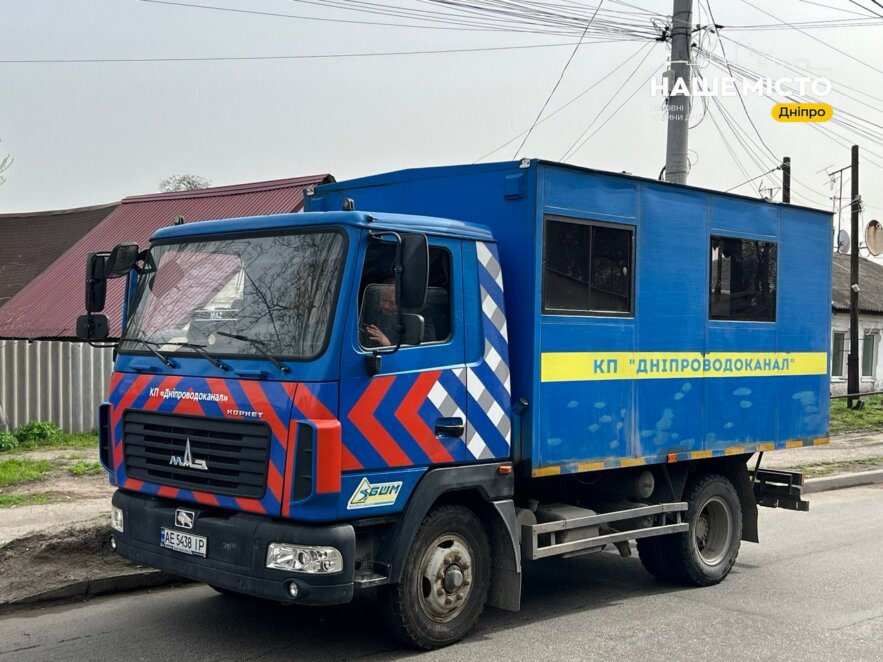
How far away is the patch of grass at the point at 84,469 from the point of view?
11.4 metres

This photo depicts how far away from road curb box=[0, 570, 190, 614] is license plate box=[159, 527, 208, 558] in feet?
5.47

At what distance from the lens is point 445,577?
607cm

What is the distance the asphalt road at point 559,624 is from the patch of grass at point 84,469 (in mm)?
4335

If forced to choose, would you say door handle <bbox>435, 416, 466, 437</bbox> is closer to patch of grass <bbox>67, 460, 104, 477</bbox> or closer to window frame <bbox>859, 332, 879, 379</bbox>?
patch of grass <bbox>67, 460, 104, 477</bbox>

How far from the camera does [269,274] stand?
584 centimetres

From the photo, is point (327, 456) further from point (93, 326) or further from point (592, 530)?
point (592, 530)

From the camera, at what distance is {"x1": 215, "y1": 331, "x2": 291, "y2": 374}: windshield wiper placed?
5488 mm

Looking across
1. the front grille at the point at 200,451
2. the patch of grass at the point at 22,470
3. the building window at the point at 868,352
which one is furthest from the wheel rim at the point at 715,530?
the building window at the point at 868,352


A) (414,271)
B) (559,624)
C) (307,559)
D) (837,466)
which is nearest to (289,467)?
(307,559)

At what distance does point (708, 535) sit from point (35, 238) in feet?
74.4

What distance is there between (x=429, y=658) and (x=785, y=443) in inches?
166

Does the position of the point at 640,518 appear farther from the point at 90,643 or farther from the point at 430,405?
the point at 90,643

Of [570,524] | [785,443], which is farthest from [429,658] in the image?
[785,443]

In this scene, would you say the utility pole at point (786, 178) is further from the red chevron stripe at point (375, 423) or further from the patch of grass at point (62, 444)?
the red chevron stripe at point (375, 423)
